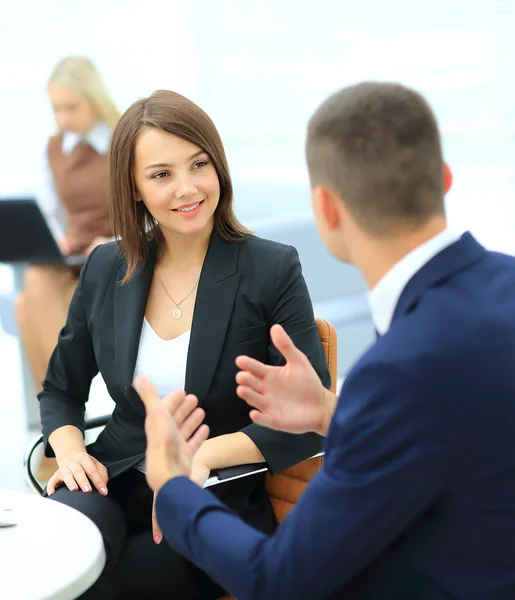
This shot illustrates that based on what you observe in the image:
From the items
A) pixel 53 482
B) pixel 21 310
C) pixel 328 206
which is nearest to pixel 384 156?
pixel 328 206

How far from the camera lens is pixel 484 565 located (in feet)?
3.44

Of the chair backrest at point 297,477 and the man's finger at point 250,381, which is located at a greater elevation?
the man's finger at point 250,381

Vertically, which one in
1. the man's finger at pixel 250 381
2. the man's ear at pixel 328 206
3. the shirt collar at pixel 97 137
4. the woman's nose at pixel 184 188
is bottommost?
the man's finger at pixel 250 381

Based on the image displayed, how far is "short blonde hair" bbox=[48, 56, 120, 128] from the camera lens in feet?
13.4

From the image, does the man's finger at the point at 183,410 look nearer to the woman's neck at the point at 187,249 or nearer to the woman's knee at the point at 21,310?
the woman's neck at the point at 187,249

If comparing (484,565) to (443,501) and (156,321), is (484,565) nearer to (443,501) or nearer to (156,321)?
(443,501)

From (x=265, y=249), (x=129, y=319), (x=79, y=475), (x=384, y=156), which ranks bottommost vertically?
(x=79, y=475)

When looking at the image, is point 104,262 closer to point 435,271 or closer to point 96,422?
point 96,422

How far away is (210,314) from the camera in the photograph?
191cm

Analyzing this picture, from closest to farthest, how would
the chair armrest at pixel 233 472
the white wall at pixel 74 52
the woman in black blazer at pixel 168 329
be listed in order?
1. the chair armrest at pixel 233 472
2. the woman in black blazer at pixel 168 329
3. the white wall at pixel 74 52

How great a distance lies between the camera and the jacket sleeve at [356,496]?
979mm

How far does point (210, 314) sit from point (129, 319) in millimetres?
185

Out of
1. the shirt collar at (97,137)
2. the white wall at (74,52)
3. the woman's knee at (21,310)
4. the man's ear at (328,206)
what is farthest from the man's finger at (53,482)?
the white wall at (74,52)

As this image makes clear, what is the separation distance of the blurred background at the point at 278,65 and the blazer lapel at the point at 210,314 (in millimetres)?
4050
